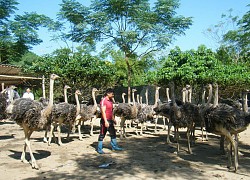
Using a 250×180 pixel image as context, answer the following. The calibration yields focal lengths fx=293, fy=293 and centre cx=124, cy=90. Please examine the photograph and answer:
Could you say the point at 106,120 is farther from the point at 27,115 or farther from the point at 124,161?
the point at 27,115

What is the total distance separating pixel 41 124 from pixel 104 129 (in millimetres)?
1958

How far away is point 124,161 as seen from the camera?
707 centimetres

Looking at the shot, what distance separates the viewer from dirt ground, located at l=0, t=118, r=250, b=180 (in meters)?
5.88

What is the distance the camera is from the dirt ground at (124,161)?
232 inches

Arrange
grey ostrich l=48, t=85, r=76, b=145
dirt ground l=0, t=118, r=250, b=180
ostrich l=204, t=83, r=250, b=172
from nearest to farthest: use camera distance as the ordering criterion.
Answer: dirt ground l=0, t=118, r=250, b=180 < ostrich l=204, t=83, r=250, b=172 < grey ostrich l=48, t=85, r=76, b=145

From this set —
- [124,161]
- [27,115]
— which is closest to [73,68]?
[27,115]

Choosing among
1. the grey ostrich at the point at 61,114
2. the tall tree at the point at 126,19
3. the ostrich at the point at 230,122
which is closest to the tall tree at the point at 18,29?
the tall tree at the point at 126,19

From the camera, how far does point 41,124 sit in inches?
258

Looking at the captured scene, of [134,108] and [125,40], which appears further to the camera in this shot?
[125,40]

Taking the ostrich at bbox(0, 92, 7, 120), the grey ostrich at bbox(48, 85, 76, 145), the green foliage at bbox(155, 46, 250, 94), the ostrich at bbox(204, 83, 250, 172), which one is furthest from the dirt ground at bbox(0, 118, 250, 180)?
the green foliage at bbox(155, 46, 250, 94)

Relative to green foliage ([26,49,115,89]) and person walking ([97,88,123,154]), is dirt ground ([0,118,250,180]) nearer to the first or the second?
person walking ([97,88,123,154])

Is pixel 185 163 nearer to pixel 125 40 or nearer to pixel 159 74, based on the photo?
pixel 159 74

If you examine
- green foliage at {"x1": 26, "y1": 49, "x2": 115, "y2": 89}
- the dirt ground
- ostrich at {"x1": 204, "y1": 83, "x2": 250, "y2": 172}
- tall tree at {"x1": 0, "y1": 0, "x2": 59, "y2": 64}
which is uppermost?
tall tree at {"x1": 0, "y1": 0, "x2": 59, "y2": 64}

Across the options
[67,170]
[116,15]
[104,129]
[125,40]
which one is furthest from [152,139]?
[116,15]
